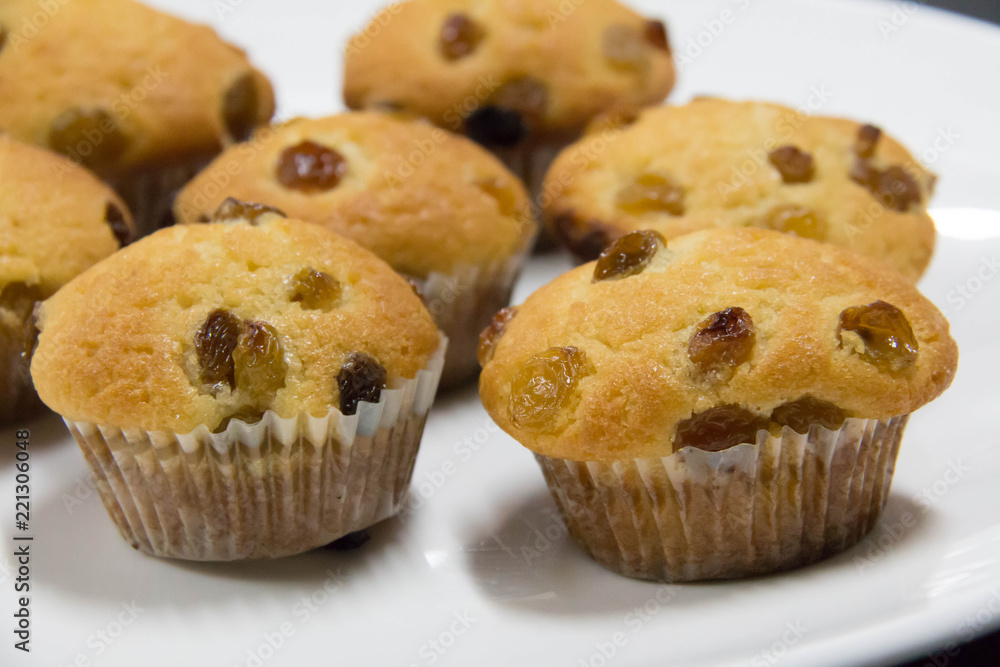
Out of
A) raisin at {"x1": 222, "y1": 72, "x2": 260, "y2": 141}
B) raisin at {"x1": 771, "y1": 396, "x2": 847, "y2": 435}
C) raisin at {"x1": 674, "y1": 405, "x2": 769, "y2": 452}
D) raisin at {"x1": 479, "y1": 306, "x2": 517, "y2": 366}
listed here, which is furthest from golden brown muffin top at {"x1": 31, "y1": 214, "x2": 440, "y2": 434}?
raisin at {"x1": 222, "y1": 72, "x2": 260, "y2": 141}

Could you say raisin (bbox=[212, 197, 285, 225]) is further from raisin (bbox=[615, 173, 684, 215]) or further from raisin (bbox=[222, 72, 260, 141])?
raisin (bbox=[222, 72, 260, 141])

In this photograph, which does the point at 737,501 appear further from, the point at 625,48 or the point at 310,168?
the point at 625,48

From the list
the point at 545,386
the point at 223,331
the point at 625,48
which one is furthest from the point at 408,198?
the point at 625,48

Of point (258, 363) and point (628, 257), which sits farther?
point (628, 257)

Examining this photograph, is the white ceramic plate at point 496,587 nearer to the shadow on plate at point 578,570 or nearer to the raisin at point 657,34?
the shadow on plate at point 578,570

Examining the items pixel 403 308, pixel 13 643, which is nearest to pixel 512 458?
pixel 403 308
